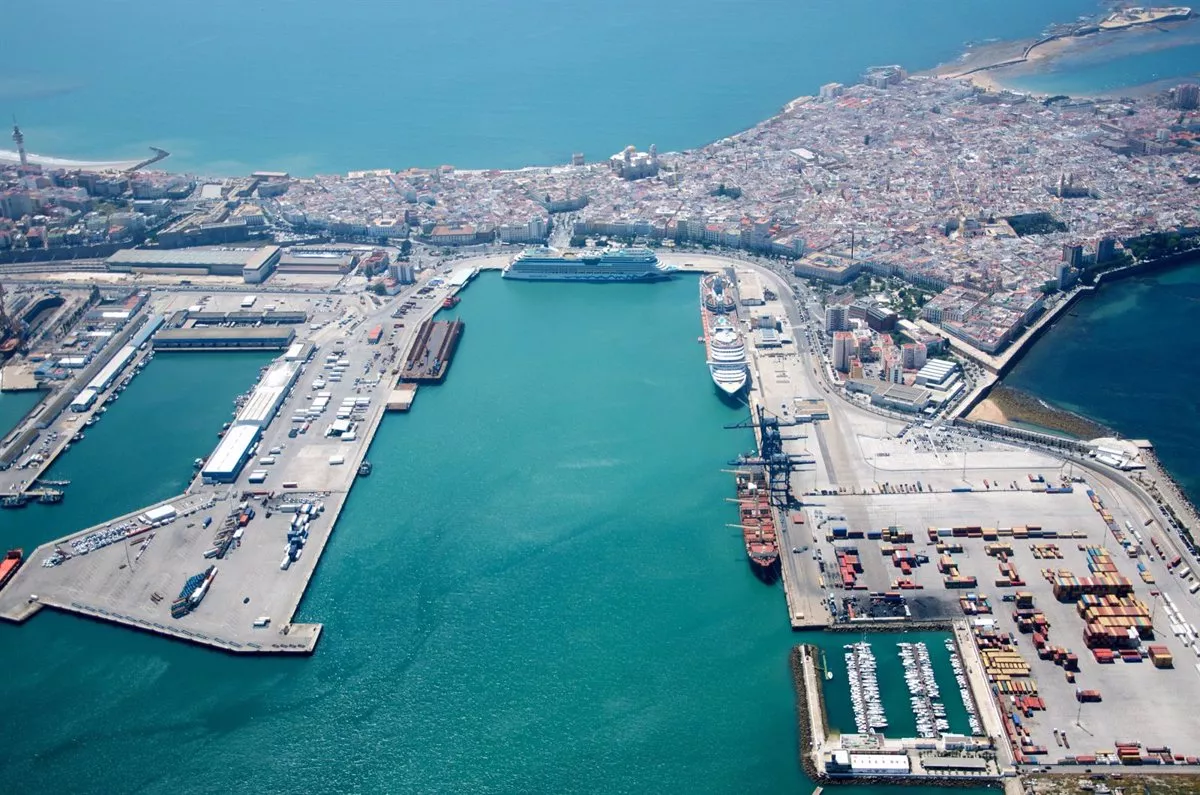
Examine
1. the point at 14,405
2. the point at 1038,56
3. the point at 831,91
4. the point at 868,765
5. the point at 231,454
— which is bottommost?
the point at 868,765

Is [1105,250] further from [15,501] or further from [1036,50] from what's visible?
[1036,50]

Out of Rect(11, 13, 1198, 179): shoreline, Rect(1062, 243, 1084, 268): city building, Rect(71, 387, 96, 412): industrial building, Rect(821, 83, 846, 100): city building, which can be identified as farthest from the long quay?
Rect(821, 83, 846, 100): city building

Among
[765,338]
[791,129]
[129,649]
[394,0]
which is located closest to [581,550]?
[129,649]

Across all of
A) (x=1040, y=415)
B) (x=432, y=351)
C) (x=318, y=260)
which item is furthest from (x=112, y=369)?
(x=1040, y=415)

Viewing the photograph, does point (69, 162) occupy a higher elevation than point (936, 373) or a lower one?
higher

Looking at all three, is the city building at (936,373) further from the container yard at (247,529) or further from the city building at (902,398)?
the container yard at (247,529)

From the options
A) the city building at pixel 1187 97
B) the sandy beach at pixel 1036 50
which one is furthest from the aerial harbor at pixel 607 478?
the sandy beach at pixel 1036 50
